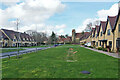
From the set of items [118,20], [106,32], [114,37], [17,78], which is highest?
[118,20]

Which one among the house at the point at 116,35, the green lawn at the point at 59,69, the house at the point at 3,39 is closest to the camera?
the green lawn at the point at 59,69

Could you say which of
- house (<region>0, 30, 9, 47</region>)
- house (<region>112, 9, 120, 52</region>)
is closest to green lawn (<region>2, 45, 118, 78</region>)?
house (<region>112, 9, 120, 52</region>)

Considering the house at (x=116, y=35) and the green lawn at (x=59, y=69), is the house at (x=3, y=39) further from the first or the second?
the house at (x=116, y=35)

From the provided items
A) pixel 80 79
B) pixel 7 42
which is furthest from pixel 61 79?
pixel 7 42

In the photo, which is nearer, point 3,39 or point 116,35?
point 116,35

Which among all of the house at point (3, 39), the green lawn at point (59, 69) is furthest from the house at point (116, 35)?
the house at point (3, 39)

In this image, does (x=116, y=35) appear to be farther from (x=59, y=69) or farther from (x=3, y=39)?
(x=3, y=39)

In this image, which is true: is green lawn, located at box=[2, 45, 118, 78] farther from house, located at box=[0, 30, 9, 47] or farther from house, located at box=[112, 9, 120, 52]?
house, located at box=[0, 30, 9, 47]

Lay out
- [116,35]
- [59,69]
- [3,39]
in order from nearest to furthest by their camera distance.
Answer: [59,69]
[116,35]
[3,39]

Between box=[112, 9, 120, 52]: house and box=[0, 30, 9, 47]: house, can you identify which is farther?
box=[0, 30, 9, 47]: house

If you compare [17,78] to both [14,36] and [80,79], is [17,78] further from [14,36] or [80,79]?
[14,36]

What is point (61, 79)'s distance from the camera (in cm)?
565

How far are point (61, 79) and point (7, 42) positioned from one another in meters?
52.1

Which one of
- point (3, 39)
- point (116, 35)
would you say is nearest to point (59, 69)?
point (116, 35)
